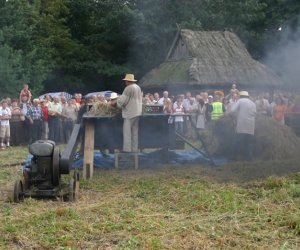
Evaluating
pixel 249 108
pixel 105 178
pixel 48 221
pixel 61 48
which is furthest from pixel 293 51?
pixel 61 48

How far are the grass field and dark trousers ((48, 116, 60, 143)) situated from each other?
32.0 feet

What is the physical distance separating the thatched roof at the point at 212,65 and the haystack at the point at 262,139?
623 inches

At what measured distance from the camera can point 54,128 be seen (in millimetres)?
20281

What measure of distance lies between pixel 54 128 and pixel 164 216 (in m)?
13.7

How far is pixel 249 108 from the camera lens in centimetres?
1357

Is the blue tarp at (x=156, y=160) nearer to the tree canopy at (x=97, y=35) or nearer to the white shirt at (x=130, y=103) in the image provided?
the white shirt at (x=130, y=103)

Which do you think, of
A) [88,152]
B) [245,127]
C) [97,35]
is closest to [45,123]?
[245,127]

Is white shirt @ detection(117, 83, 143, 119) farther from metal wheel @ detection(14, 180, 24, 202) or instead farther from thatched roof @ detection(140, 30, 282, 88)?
thatched roof @ detection(140, 30, 282, 88)

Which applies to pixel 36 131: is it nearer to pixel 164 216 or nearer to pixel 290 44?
pixel 290 44

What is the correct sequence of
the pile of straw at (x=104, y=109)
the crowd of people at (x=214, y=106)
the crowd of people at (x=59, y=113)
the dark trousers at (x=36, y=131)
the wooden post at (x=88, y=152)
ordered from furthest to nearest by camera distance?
the dark trousers at (x=36, y=131) → the crowd of people at (x=214, y=106) → the crowd of people at (x=59, y=113) → the pile of straw at (x=104, y=109) → the wooden post at (x=88, y=152)

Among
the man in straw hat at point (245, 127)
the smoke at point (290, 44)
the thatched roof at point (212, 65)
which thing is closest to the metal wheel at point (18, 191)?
the man in straw hat at point (245, 127)

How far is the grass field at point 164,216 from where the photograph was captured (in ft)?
19.5

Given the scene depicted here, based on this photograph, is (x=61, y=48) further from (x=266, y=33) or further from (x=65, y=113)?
(x=65, y=113)

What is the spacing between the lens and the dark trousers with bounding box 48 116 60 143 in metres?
20.1
